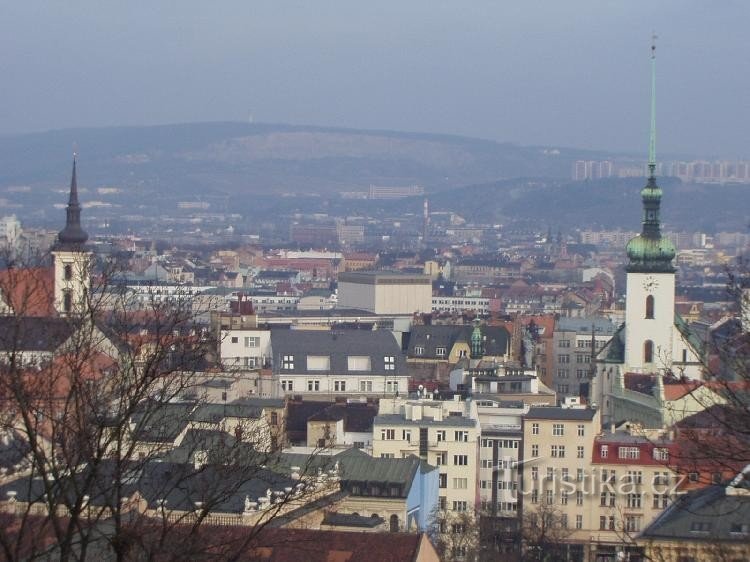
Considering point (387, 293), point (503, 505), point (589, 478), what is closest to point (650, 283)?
point (589, 478)

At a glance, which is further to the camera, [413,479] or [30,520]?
[413,479]

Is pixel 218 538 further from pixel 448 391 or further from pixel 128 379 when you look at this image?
pixel 448 391

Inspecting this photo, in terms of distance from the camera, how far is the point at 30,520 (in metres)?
16.0

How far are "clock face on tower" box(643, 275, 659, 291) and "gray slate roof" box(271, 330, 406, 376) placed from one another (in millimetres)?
6477

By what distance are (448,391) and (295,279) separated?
117 meters

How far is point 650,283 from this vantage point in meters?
62.1

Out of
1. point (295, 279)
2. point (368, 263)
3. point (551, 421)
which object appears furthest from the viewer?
point (368, 263)

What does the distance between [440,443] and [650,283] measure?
1904 cm

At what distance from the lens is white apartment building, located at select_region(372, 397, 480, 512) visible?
4366 cm

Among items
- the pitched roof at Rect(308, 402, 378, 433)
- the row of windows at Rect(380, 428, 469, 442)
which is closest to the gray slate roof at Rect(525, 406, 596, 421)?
the row of windows at Rect(380, 428, 469, 442)

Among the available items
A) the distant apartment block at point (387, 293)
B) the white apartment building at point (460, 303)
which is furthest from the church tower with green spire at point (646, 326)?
the white apartment building at point (460, 303)

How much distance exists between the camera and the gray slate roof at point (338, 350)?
5941cm

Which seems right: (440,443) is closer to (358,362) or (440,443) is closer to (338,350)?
(358,362)

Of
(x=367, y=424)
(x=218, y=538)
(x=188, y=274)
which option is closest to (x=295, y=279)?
(x=188, y=274)
